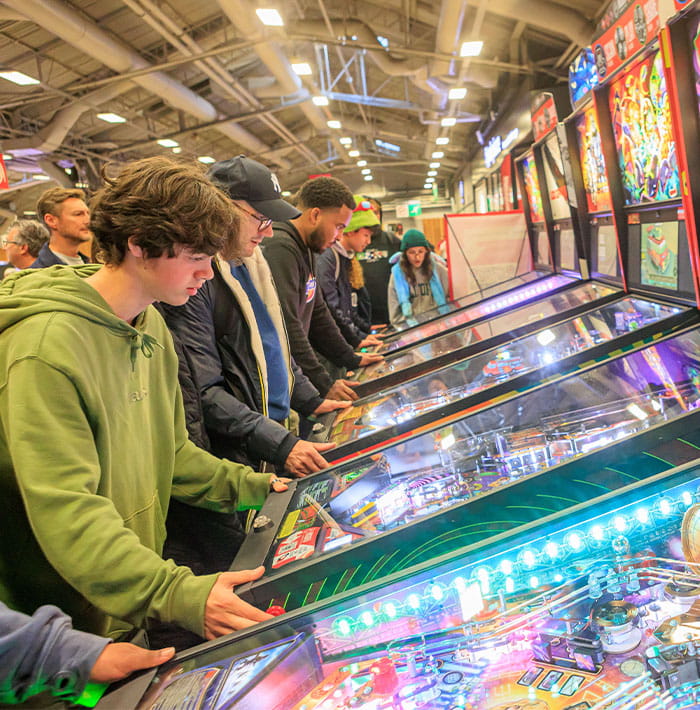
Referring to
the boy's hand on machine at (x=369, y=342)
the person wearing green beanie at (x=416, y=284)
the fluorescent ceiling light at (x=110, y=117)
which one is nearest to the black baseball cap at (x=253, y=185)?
the boy's hand on machine at (x=369, y=342)

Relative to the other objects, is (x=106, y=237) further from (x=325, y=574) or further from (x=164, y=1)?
(x=164, y=1)

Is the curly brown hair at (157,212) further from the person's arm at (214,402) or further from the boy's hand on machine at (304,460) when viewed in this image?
the boy's hand on machine at (304,460)

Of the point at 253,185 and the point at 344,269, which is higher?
the point at 253,185

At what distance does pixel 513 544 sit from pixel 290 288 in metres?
1.74

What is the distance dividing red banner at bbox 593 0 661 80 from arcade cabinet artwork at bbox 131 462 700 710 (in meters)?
1.55

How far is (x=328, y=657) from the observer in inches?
37.0

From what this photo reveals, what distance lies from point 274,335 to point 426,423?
0.60 metres

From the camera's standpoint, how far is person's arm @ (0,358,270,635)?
921mm

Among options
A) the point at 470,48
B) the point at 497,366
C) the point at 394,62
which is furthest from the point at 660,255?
the point at 394,62

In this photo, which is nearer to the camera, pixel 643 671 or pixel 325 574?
pixel 643 671

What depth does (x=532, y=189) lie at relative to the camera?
4262 millimetres

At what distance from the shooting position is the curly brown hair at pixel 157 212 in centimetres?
107

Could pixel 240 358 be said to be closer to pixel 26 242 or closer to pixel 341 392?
pixel 341 392

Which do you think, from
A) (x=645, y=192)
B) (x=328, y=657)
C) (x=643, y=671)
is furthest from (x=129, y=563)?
(x=645, y=192)
